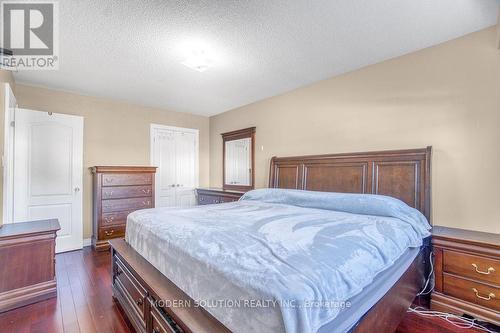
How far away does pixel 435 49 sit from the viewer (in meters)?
2.49

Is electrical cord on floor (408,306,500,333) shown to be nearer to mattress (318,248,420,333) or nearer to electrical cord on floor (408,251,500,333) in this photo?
electrical cord on floor (408,251,500,333)

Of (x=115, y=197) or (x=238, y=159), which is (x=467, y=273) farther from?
(x=115, y=197)

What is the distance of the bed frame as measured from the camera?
1.31 meters

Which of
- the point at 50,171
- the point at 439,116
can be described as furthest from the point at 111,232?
the point at 439,116

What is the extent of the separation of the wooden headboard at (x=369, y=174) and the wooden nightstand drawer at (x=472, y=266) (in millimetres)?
453

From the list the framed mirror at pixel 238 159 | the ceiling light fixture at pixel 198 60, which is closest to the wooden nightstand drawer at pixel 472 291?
the framed mirror at pixel 238 159

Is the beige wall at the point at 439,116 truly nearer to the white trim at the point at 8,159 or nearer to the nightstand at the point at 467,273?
the nightstand at the point at 467,273

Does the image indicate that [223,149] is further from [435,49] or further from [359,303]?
[359,303]

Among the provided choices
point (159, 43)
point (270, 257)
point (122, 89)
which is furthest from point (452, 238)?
point (122, 89)

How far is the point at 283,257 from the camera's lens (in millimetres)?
1211

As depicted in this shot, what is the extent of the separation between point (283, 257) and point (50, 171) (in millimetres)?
4027

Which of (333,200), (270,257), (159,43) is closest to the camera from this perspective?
(270,257)

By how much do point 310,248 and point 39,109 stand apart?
4.47 m

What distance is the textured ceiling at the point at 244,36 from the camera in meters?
1.92
